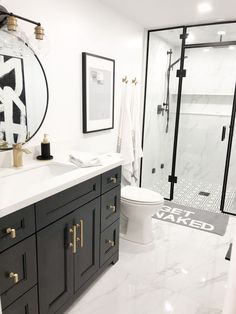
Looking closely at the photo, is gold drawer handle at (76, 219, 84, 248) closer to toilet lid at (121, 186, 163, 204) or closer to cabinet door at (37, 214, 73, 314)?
cabinet door at (37, 214, 73, 314)

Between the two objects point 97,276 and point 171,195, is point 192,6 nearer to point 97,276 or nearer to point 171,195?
point 171,195

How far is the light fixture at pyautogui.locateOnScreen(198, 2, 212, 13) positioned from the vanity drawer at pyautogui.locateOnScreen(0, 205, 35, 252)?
7.62 feet

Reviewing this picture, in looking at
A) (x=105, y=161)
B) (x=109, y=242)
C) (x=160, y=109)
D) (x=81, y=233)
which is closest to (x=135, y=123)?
(x=160, y=109)

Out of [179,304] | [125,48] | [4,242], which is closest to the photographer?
[4,242]

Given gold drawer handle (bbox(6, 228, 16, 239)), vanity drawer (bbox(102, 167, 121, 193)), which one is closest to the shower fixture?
vanity drawer (bbox(102, 167, 121, 193))

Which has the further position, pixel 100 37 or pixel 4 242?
pixel 100 37

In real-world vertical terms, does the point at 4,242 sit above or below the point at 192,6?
below

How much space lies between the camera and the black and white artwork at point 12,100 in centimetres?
167

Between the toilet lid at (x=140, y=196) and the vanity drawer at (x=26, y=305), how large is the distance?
123cm

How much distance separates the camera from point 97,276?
1973 millimetres

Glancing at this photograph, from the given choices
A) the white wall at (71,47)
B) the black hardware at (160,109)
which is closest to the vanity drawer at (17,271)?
the white wall at (71,47)

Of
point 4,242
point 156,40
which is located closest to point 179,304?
point 4,242

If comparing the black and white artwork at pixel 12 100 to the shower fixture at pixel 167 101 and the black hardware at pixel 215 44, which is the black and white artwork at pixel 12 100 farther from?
the shower fixture at pixel 167 101

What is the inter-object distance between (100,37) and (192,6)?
0.91 m
